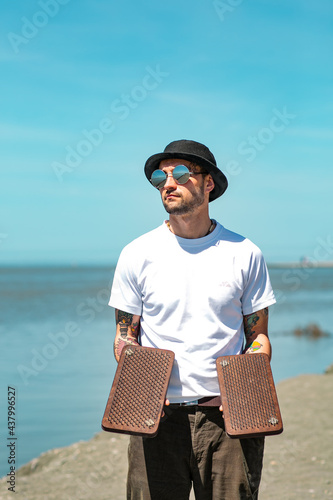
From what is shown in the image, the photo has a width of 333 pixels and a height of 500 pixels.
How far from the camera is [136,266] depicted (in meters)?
3.03

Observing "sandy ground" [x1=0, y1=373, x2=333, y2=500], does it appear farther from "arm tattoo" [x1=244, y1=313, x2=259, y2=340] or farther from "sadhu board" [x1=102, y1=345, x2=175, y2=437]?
"sadhu board" [x1=102, y1=345, x2=175, y2=437]

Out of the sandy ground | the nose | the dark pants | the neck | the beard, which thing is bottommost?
the sandy ground

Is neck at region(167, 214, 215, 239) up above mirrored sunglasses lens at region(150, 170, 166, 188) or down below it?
below

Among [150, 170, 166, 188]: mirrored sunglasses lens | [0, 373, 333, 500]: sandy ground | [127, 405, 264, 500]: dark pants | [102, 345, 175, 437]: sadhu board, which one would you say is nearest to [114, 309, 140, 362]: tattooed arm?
[102, 345, 175, 437]: sadhu board

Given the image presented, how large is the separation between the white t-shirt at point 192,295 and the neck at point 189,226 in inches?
1.5

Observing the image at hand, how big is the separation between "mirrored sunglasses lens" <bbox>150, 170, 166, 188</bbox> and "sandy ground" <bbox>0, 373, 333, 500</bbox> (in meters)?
3.24

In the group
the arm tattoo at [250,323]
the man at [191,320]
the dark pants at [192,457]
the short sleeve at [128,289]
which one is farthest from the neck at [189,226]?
the dark pants at [192,457]

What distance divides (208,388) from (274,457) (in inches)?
144

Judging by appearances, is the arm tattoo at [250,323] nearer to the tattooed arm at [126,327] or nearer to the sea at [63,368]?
the tattooed arm at [126,327]

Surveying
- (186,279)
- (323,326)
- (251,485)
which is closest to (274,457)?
(251,485)

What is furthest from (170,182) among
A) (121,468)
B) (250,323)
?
(121,468)

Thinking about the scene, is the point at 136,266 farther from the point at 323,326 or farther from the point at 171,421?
the point at 323,326

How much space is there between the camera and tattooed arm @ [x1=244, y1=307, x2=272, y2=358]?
9.96 ft

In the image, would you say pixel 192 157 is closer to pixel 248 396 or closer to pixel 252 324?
pixel 252 324
